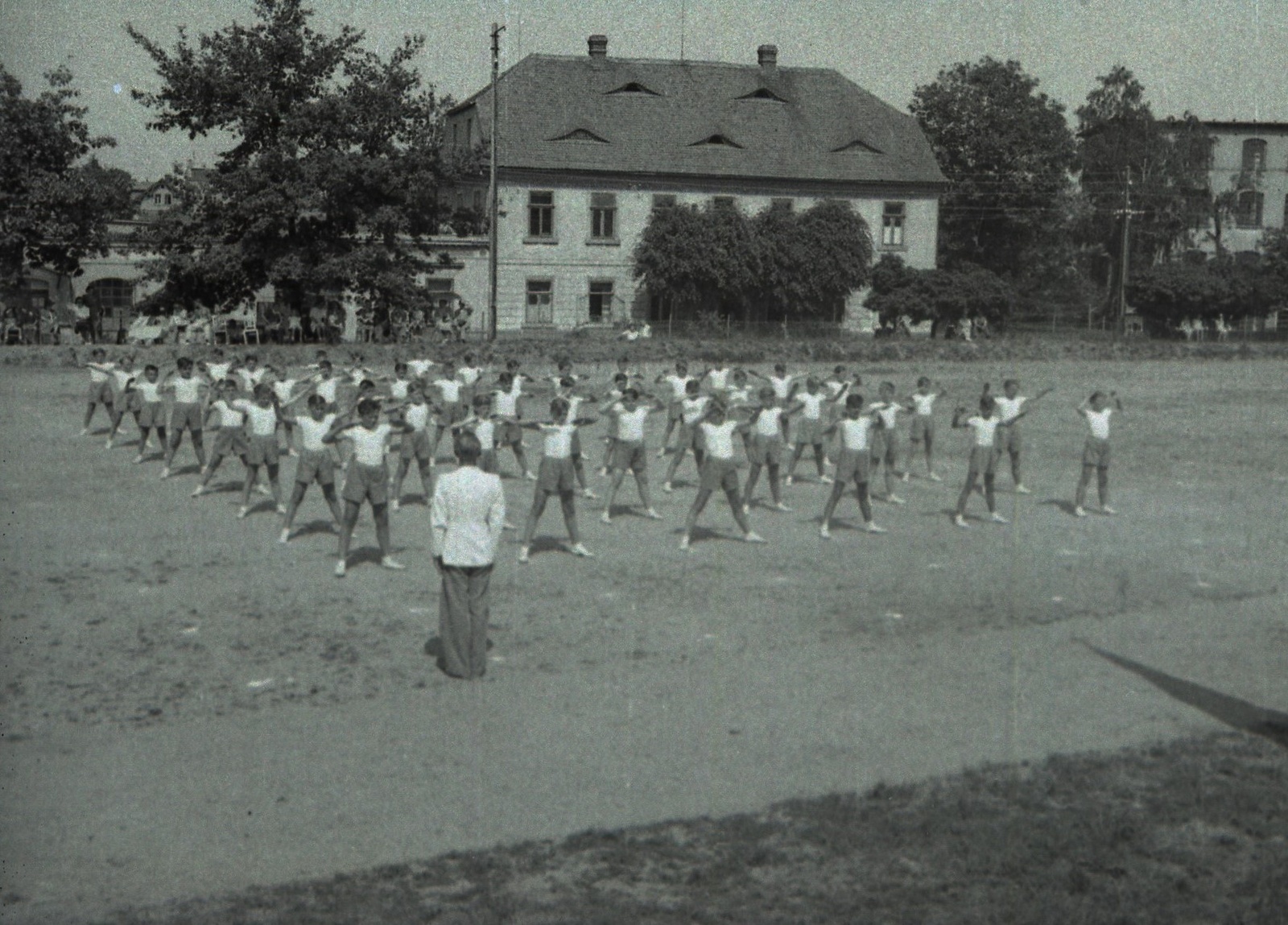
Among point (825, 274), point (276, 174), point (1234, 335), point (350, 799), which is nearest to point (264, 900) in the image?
point (350, 799)

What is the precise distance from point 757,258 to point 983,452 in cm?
3638

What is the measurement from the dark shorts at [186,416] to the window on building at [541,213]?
116 feet

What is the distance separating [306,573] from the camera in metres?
15.9

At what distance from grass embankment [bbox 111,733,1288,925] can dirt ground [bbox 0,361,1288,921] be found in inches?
15.9

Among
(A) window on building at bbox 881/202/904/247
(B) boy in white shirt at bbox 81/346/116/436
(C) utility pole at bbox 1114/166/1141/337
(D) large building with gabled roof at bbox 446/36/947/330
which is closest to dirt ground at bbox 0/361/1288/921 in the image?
(B) boy in white shirt at bbox 81/346/116/436

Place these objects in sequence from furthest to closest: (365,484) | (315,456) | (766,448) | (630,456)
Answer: (766,448)
(630,456)
(315,456)
(365,484)

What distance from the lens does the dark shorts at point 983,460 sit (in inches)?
775

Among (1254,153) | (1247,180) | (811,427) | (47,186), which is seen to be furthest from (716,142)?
(811,427)

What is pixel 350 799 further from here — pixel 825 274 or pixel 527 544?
pixel 825 274

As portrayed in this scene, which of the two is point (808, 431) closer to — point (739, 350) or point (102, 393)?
point (102, 393)

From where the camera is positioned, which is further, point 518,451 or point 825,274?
point 825,274

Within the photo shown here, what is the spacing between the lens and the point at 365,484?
1577cm

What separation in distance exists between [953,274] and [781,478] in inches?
1434

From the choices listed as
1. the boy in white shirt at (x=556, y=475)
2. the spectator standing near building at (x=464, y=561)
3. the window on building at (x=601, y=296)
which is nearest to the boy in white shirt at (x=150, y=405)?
the boy in white shirt at (x=556, y=475)
